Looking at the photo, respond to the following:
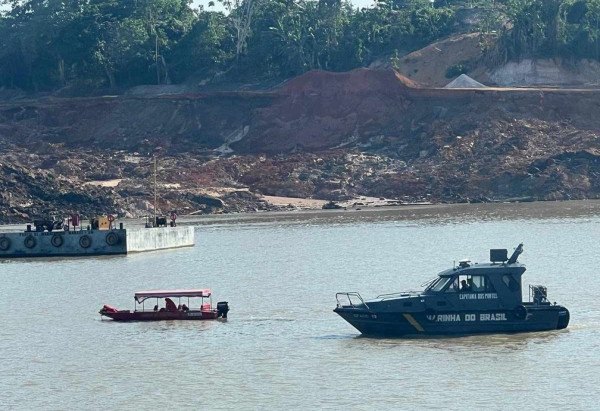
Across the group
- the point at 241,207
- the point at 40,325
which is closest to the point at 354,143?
the point at 241,207

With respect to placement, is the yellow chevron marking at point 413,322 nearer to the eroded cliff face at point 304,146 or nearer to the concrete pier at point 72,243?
the concrete pier at point 72,243

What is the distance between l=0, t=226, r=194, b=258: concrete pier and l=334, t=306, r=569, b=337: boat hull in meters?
38.8

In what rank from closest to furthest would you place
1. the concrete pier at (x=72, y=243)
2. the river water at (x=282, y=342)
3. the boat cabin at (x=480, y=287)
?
1. the river water at (x=282, y=342)
2. the boat cabin at (x=480, y=287)
3. the concrete pier at (x=72, y=243)

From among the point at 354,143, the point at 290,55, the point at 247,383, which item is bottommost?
the point at 247,383

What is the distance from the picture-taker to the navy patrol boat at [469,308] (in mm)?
46469

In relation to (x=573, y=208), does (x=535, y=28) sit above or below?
above

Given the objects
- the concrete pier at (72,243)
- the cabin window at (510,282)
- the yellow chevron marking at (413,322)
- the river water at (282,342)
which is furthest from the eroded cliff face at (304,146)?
the cabin window at (510,282)

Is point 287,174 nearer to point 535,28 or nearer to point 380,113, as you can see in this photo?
point 380,113

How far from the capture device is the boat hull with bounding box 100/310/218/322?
178 feet

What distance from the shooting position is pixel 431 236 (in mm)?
87375

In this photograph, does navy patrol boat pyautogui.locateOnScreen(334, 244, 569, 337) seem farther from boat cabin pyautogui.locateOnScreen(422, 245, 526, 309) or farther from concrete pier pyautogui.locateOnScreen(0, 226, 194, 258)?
concrete pier pyautogui.locateOnScreen(0, 226, 194, 258)

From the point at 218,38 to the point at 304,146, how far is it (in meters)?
32.0

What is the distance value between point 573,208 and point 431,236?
25028 mm

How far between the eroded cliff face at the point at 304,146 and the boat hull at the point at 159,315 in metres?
56.2
